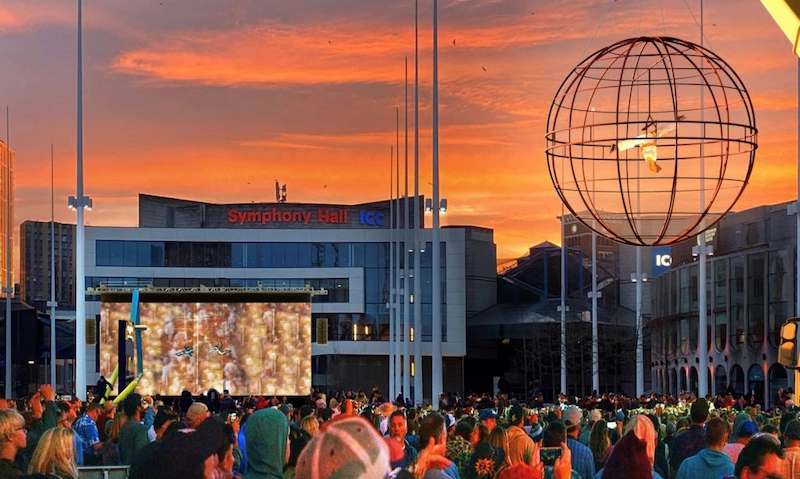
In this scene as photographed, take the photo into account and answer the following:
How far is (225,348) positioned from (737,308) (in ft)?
102

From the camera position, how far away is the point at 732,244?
93.9 metres

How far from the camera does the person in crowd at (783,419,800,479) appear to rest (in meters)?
11.2

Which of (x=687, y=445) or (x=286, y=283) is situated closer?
(x=687, y=445)

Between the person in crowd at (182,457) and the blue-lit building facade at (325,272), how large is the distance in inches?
3507


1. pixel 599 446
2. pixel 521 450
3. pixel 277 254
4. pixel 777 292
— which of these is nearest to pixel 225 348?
pixel 777 292

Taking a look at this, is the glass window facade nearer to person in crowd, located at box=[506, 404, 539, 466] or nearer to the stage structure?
the stage structure

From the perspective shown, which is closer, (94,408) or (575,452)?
(575,452)

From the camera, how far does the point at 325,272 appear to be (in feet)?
322

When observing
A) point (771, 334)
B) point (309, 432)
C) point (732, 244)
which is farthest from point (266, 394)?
point (309, 432)

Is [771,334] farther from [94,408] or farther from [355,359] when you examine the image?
[94,408]

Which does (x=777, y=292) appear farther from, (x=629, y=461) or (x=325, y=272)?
(x=629, y=461)

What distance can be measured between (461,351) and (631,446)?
88.5 m

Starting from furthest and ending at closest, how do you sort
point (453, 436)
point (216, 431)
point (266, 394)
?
point (266, 394) → point (453, 436) → point (216, 431)

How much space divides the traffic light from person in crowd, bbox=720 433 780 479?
19889mm
